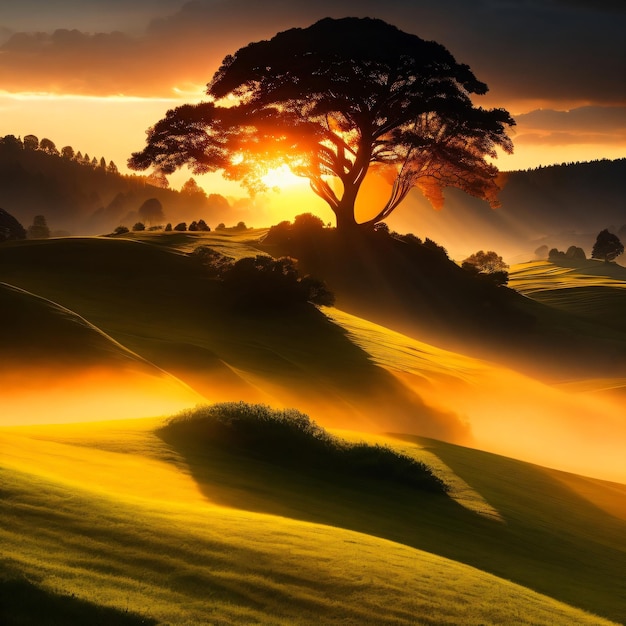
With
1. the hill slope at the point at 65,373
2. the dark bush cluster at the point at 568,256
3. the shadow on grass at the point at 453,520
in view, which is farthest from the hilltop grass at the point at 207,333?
the dark bush cluster at the point at 568,256

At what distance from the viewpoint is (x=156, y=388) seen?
79.5 feet

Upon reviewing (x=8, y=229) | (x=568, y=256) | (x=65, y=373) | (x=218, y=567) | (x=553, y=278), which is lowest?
(x=218, y=567)

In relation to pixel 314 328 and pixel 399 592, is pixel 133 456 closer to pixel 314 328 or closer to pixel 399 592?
pixel 399 592

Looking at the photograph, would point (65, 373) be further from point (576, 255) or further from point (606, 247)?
point (606, 247)

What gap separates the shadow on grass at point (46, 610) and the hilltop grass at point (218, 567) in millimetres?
28

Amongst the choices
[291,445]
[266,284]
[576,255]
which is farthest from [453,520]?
[576,255]

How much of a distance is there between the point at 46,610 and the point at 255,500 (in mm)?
6277

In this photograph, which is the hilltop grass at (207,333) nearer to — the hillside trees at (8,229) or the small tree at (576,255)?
the hillside trees at (8,229)

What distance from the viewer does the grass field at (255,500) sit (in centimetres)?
768

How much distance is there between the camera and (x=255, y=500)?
1262 cm

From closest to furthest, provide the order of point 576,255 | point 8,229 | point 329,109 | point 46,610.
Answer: point 46,610 < point 329,109 < point 8,229 < point 576,255

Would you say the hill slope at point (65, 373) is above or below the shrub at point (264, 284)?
below

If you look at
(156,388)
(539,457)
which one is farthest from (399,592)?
(539,457)

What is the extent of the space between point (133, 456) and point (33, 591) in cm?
718
